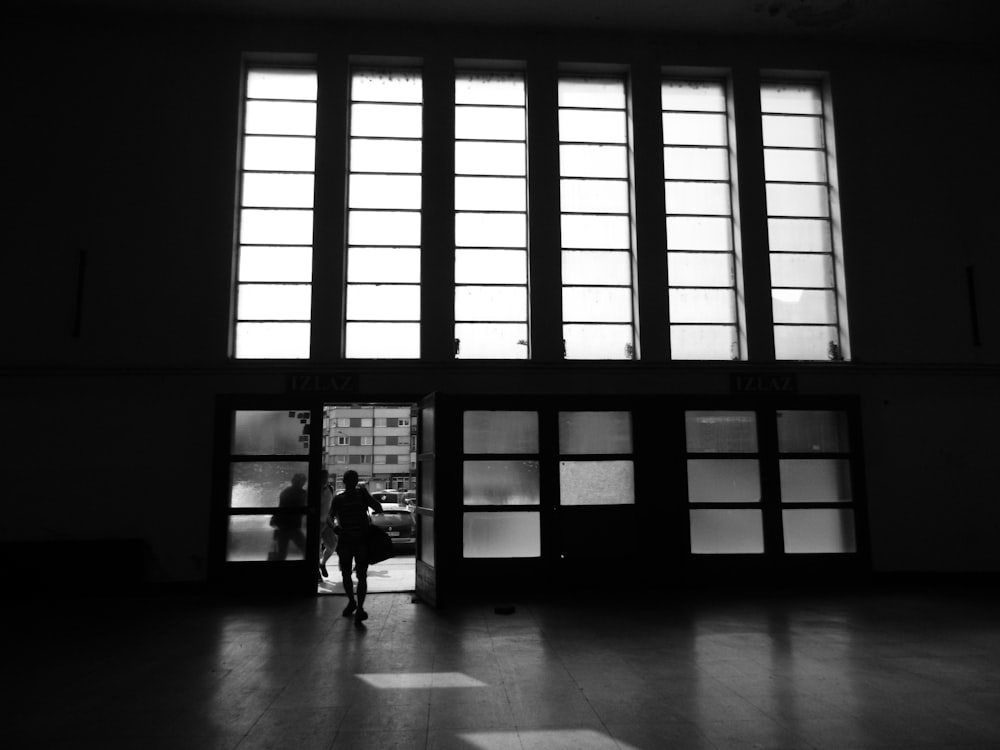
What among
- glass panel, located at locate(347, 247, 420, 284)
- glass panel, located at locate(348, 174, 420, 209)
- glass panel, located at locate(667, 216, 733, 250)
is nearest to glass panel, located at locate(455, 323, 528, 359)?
glass panel, located at locate(347, 247, 420, 284)

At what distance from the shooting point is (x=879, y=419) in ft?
29.5

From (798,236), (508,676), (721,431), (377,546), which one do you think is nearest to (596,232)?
(798,236)

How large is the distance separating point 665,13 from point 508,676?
8301 millimetres

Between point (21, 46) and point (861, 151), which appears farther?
point (861, 151)

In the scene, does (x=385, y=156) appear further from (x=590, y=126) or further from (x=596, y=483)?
(x=596, y=483)

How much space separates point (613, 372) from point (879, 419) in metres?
3.48

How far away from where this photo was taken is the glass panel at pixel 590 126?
945 cm

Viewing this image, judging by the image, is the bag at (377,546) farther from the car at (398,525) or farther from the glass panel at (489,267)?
the car at (398,525)

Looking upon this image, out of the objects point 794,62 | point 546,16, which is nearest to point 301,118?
point 546,16

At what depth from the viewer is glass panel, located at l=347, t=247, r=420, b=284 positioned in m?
8.96

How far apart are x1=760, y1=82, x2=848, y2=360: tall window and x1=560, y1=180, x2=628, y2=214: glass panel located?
6.74 feet

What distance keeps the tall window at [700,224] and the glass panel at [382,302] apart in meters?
3.42

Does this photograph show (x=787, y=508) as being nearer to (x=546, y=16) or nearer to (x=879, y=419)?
(x=879, y=419)

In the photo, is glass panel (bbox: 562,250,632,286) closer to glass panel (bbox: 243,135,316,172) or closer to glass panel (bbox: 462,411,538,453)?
glass panel (bbox: 462,411,538,453)
